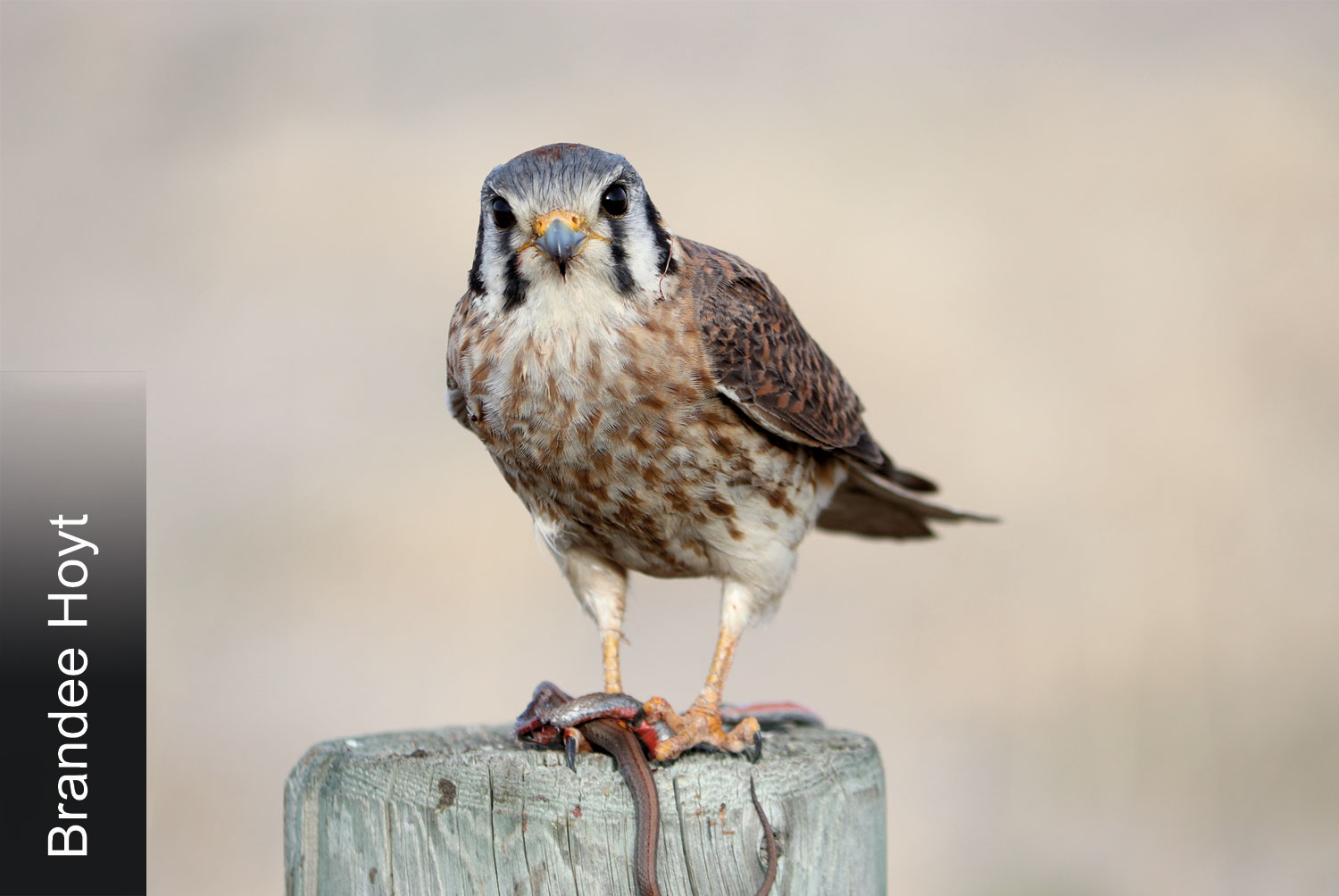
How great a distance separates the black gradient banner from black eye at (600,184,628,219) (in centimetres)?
112

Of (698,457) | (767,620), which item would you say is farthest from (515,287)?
(767,620)

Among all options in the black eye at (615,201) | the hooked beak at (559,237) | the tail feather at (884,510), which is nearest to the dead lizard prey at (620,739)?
the hooked beak at (559,237)

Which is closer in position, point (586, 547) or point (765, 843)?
point (765, 843)

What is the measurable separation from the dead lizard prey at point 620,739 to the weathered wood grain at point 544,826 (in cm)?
2

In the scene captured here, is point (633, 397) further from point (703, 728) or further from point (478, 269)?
point (703, 728)

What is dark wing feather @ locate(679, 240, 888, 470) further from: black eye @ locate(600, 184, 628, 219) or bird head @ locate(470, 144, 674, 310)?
black eye @ locate(600, 184, 628, 219)

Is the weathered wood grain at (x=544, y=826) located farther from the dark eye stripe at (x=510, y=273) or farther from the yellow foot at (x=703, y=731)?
the dark eye stripe at (x=510, y=273)

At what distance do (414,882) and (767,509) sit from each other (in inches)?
49.4

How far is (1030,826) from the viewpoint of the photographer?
6152 millimetres

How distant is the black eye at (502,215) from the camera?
9.33ft

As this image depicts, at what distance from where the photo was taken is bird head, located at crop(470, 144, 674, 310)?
2.78 meters

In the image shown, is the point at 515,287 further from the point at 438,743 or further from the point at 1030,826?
the point at 1030,826

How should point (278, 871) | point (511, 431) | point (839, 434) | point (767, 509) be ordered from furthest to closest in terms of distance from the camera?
point (278, 871) → point (839, 434) → point (767, 509) → point (511, 431)

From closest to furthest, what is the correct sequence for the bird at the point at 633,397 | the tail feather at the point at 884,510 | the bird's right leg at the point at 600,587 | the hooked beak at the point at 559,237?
1. the hooked beak at the point at 559,237
2. the bird at the point at 633,397
3. the bird's right leg at the point at 600,587
4. the tail feather at the point at 884,510
